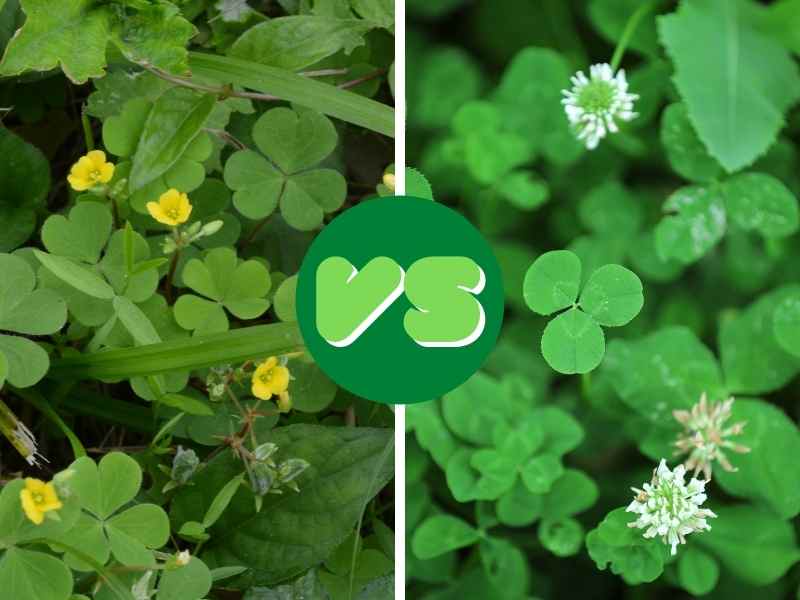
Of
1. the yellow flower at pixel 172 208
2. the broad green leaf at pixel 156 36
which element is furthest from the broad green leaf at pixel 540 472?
the broad green leaf at pixel 156 36

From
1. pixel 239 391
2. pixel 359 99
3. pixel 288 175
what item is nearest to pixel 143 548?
pixel 239 391

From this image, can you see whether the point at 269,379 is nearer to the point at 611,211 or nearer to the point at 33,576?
the point at 33,576

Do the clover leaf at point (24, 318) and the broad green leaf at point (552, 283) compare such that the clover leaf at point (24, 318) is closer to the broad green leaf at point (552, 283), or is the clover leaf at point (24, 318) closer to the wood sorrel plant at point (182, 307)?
the wood sorrel plant at point (182, 307)

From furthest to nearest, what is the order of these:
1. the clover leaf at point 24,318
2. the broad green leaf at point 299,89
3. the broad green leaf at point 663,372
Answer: the broad green leaf at point 663,372
the broad green leaf at point 299,89
the clover leaf at point 24,318

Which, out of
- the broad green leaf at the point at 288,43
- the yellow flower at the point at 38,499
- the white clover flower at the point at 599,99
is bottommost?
the yellow flower at the point at 38,499

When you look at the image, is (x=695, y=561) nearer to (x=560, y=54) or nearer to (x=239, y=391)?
(x=239, y=391)

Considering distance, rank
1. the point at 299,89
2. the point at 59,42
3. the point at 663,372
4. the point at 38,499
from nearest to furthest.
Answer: the point at 38,499 → the point at 59,42 → the point at 299,89 → the point at 663,372

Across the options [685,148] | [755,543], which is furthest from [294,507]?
[685,148]
